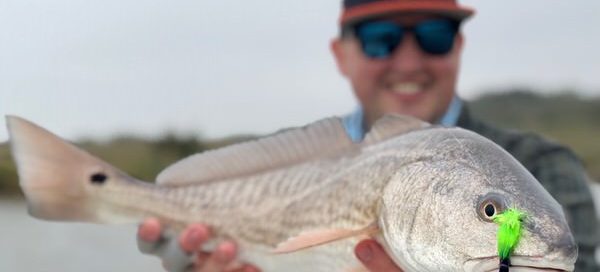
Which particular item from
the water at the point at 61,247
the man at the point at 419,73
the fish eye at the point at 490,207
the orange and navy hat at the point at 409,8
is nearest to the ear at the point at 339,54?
the man at the point at 419,73

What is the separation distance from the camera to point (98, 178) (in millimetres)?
1629

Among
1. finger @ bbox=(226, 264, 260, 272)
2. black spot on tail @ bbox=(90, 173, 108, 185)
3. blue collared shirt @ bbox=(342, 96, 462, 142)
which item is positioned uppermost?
black spot on tail @ bbox=(90, 173, 108, 185)

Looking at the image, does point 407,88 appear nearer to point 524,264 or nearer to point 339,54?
point 339,54

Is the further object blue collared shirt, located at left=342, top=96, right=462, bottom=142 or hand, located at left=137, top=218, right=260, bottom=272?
blue collared shirt, located at left=342, top=96, right=462, bottom=142

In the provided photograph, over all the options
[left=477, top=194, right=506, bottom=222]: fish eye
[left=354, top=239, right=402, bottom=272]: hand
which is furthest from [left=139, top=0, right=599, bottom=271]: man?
[left=477, top=194, right=506, bottom=222]: fish eye

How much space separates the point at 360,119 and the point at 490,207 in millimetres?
1521

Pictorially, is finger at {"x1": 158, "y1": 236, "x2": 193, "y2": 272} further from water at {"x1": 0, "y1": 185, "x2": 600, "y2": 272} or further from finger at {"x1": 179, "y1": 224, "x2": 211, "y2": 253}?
water at {"x1": 0, "y1": 185, "x2": 600, "y2": 272}

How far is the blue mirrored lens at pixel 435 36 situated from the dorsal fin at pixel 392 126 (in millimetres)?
1123

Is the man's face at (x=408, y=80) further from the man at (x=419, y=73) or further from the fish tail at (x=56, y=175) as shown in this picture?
the fish tail at (x=56, y=175)

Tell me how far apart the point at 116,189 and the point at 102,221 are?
8cm

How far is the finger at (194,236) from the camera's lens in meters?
1.64

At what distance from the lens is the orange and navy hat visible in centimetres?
254

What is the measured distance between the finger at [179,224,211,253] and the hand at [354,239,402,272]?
0.38 meters

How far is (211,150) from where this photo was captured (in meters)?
1.70
